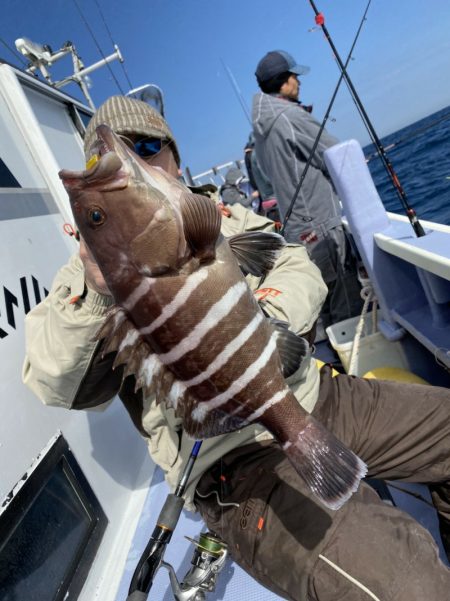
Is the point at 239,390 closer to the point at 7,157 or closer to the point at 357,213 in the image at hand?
the point at 357,213

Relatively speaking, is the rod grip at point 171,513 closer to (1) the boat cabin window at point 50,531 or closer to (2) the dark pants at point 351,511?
(2) the dark pants at point 351,511

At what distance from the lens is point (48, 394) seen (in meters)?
1.98

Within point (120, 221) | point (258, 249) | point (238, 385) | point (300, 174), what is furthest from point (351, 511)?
point (300, 174)

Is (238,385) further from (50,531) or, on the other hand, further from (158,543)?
(50,531)

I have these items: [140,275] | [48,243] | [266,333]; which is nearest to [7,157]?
[48,243]

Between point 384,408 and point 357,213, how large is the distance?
177 cm

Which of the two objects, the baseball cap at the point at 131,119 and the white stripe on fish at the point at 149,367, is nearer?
the white stripe on fish at the point at 149,367

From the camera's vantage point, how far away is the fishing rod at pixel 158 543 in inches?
67.6

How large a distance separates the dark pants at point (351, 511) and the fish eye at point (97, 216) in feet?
4.35

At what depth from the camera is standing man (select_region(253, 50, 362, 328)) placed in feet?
14.7

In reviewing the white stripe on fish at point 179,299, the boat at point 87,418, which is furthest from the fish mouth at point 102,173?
the boat at point 87,418

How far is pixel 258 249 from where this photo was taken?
172 centimetres

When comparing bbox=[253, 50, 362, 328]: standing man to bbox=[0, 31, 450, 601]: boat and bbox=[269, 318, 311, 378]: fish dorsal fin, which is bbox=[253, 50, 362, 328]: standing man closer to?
bbox=[0, 31, 450, 601]: boat

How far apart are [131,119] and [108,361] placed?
1.27m
